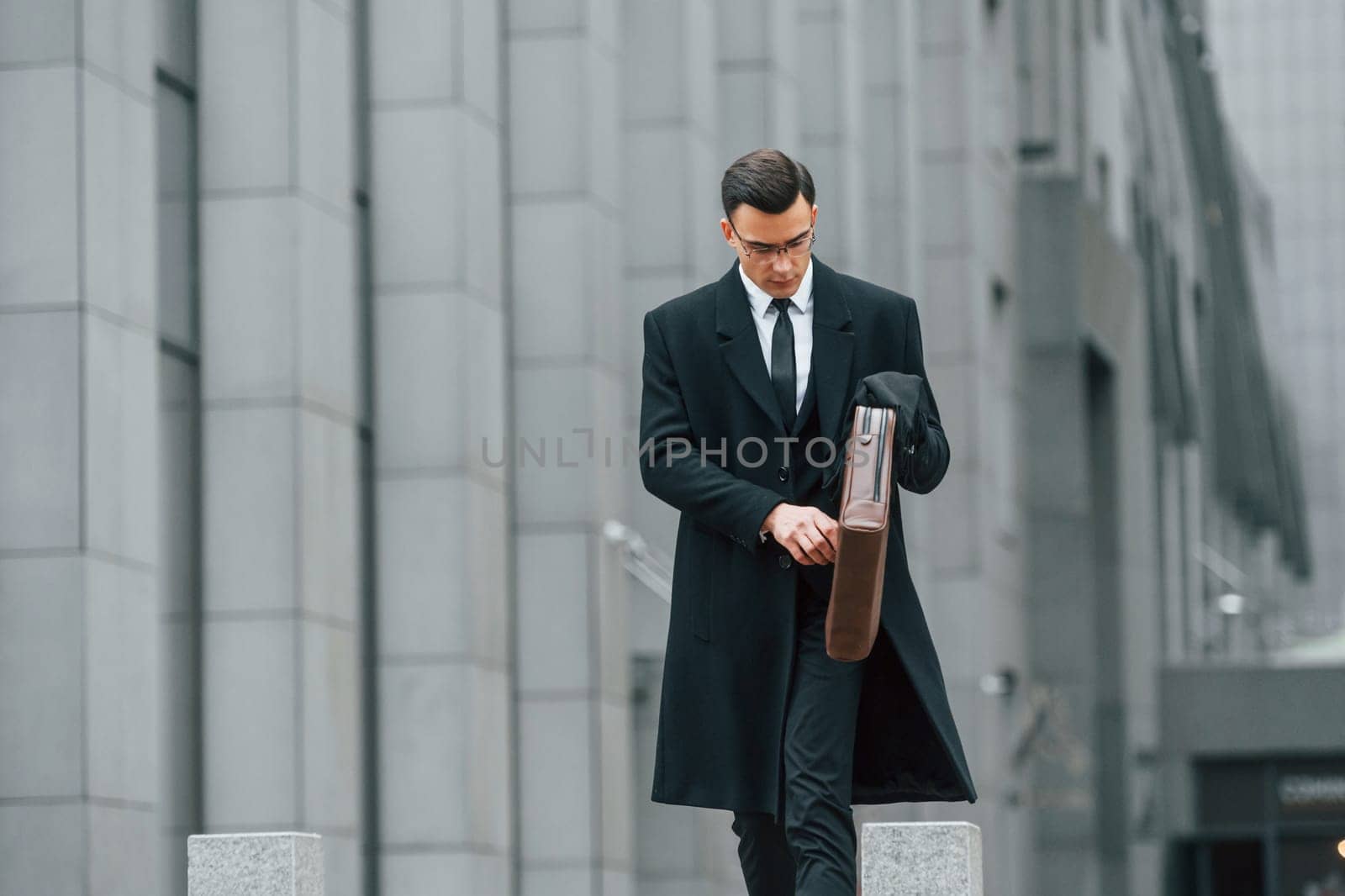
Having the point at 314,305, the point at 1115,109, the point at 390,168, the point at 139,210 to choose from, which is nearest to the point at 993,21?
the point at 1115,109

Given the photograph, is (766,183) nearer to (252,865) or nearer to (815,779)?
(815,779)

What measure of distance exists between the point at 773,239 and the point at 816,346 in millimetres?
325

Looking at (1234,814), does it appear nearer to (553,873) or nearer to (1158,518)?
(1158,518)

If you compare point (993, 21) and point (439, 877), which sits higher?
point (993, 21)

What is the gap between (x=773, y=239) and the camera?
21.8 feet

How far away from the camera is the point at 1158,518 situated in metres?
48.7

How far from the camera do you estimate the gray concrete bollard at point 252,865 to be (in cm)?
791

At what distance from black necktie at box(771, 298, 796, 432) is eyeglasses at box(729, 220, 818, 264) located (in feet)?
0.60

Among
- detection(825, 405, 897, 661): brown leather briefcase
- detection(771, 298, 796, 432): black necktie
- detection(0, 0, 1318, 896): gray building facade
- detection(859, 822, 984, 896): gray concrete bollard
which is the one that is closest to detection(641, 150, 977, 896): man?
detection(771, 298, 796, 432): black necktie

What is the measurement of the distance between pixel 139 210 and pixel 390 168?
208 inches

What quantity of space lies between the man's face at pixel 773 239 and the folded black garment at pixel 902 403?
377 mm

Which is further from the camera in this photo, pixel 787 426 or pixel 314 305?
pixel 314 305

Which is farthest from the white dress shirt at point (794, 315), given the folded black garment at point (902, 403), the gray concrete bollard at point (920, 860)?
the gray concrete bollard at point (920, 860)

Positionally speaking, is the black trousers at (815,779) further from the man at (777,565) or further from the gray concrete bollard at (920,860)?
the gray concrete bollard at (920,860)
